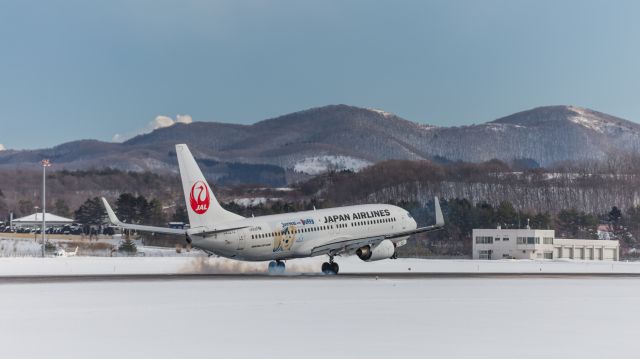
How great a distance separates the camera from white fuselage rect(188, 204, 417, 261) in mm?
77062

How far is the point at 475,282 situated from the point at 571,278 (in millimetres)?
11888

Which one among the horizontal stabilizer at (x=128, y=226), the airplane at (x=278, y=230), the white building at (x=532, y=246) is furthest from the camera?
the white building at (x=532, y=246)

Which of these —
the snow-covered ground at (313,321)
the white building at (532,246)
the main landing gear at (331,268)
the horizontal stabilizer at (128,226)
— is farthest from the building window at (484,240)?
the snow-covered ground at (313,321)

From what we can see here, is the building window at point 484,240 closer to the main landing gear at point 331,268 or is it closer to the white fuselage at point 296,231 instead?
the white fuselage at point 296,231

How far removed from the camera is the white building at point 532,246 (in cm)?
14862

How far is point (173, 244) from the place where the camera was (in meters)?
179

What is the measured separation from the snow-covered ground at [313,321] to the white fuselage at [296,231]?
10136 mm

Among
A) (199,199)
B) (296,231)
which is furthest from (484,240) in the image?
(199,199)

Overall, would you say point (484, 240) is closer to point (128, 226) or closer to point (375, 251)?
point (375, 251)

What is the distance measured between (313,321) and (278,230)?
122 ft

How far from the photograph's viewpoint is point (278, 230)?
7925 cm

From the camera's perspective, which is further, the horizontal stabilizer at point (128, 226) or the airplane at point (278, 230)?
the airplane at point (278, 230)

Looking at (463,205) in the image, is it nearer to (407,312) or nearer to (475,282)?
(475,282)

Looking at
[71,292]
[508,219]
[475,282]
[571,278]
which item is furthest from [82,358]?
[508,219]
